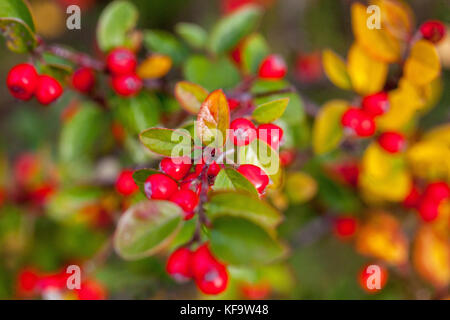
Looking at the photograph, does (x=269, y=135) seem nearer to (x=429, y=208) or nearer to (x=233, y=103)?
(x=233, y=103)

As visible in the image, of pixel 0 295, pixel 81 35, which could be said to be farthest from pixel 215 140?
pixel 81 35

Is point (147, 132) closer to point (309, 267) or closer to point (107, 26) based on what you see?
point (107, 26)

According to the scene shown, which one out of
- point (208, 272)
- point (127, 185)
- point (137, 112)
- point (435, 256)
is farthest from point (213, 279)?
point (435, 256)

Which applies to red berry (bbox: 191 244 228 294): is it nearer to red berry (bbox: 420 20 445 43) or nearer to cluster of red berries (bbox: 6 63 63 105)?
cluster of red berries (bbox: 6 63 63 105)

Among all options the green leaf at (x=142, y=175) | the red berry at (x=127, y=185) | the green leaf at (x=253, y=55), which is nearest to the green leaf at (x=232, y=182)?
the green leaf at (x=142, y=175)
